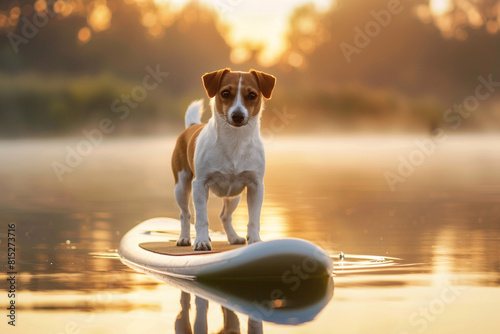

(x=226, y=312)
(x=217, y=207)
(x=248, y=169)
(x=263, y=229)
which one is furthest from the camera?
(x=217, y=207)

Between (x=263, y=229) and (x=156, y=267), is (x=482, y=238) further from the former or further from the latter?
(x=156, y=267)

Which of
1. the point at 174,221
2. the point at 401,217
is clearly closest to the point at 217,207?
the point at 401,217

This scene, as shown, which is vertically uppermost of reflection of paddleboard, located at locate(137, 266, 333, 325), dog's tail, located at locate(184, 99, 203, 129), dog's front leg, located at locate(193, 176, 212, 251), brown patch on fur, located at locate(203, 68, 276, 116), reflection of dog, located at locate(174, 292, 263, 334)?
dog's tail, located at locate(184, 99, 203, 129)

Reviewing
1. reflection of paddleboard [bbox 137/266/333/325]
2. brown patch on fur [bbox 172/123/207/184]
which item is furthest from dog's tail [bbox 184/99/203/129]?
reflection of paddleboard [bbox 137/266/333/325]

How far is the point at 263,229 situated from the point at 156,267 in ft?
11.7

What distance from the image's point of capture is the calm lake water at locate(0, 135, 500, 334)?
6.23 m

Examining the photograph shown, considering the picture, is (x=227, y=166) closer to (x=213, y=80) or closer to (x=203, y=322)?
(x=213, y=80)

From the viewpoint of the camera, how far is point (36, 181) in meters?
24.5

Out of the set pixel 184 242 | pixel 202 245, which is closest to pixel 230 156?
pixel 202 245

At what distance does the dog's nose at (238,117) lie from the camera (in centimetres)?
771

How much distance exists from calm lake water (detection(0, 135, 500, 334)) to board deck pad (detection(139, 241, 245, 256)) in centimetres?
42

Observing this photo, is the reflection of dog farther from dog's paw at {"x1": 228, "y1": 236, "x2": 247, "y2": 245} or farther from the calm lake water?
dog's paw at {"x1": 228, "y1": 236, "x2": 247, "y2": 245}

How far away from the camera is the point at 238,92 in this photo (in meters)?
7.85

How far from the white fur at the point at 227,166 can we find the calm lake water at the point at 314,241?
0.88m
